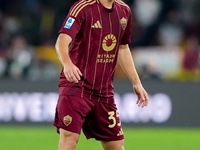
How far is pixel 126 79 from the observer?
1146 cm

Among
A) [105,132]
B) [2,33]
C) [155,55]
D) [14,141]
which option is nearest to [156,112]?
[155,55]

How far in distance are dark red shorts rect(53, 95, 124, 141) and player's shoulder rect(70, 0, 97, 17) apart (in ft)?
2.66

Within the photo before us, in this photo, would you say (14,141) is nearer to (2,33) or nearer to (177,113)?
(177,113)

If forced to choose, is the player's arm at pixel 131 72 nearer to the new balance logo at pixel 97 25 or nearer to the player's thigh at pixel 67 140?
the new balance logo at pixel 97 25

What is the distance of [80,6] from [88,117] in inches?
42.8

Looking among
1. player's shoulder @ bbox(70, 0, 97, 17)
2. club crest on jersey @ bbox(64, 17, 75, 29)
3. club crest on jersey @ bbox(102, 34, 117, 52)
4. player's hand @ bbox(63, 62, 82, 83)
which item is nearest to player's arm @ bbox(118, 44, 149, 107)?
club crest on jersey @ bbox(102, 34, 117, 52)

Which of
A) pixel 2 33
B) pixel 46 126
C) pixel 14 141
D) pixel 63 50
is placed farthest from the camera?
pixel 2 33

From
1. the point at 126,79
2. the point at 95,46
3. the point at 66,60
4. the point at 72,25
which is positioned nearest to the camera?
the point at 66,60

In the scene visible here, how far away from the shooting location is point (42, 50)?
498 inches

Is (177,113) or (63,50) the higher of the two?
(63,50)

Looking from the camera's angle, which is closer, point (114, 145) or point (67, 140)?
point (67, 140)

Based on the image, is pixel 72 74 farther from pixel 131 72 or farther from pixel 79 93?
pixel 131 72

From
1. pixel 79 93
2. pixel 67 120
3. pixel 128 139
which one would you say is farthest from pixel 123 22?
pixel 128 139

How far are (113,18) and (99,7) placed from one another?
0.62 ft
